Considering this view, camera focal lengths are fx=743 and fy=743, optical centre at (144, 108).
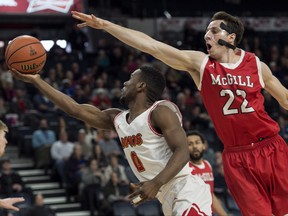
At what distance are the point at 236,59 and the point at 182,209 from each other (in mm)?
1291

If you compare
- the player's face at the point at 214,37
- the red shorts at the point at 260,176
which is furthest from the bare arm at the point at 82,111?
the red shorts at the point at 260,176

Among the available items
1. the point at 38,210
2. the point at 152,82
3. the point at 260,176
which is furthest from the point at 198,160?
the point at 38,210

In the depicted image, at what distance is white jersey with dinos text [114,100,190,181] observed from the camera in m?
5.71

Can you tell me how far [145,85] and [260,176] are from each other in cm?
117

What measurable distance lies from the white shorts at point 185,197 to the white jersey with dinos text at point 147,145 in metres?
0.09

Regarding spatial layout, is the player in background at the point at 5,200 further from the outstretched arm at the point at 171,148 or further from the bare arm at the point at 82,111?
the outstretched arm at the point at 171,148

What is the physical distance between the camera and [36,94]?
55.4 feet

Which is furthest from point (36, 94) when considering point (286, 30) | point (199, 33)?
point (286, 30)

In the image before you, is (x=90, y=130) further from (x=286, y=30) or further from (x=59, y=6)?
(x=286, y=30)

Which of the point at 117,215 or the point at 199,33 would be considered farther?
the point at 199,33

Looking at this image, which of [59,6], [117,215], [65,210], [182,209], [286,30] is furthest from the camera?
[286,30]

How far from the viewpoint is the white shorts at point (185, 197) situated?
5680mm

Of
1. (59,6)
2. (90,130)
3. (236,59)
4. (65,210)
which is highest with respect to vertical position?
(59,6)

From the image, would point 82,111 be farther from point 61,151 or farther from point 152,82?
point 61,151
